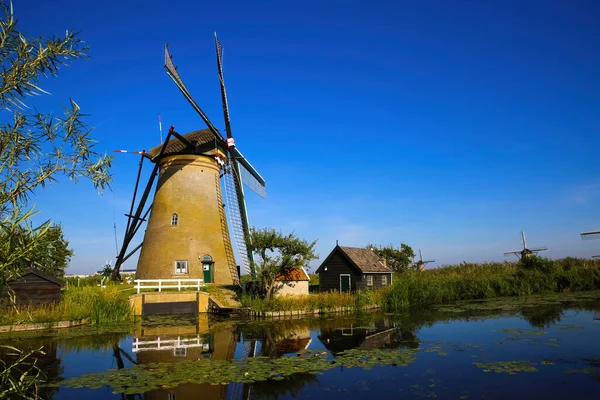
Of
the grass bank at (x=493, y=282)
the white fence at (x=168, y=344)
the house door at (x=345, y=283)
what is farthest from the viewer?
the house door at (x=345, y=283)

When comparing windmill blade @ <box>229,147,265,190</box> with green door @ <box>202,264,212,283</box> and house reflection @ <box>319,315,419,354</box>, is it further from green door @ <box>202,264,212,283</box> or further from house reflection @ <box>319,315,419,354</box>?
house reflection @ <box>319,315,419,354</box>

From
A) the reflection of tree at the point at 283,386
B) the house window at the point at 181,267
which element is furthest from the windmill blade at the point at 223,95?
the reflection of tree at the point at 283,386

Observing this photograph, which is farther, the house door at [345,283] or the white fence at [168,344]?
the house door at [345,283]

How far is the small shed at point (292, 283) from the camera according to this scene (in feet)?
71.1

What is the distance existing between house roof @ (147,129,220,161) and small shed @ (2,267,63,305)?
9862 mm

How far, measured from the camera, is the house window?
22606mm

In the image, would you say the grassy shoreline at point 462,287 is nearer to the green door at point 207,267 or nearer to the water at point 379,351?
the water at point 379,351

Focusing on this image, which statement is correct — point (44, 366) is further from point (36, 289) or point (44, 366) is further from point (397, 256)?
point (397, 256)

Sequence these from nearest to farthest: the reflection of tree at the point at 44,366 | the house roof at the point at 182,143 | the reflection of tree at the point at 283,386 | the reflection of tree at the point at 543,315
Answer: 1. the reflection of tree at the point at 283,386
2. the reflection of tree at the point at 44,366
3. the reflection of tree at the point at 543,315
4. the house roof at the point at 182,143

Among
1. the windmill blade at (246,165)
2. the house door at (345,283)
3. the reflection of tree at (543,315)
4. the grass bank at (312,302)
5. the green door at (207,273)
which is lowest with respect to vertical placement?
the reflection of tree at (543,315)

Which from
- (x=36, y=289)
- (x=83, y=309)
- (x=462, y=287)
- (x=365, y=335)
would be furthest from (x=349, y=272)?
(x=36, y=289)

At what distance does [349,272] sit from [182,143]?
13.3 metres

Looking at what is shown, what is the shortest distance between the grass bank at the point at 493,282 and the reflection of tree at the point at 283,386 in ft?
46.9

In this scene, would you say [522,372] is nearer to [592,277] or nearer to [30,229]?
[30,229]
